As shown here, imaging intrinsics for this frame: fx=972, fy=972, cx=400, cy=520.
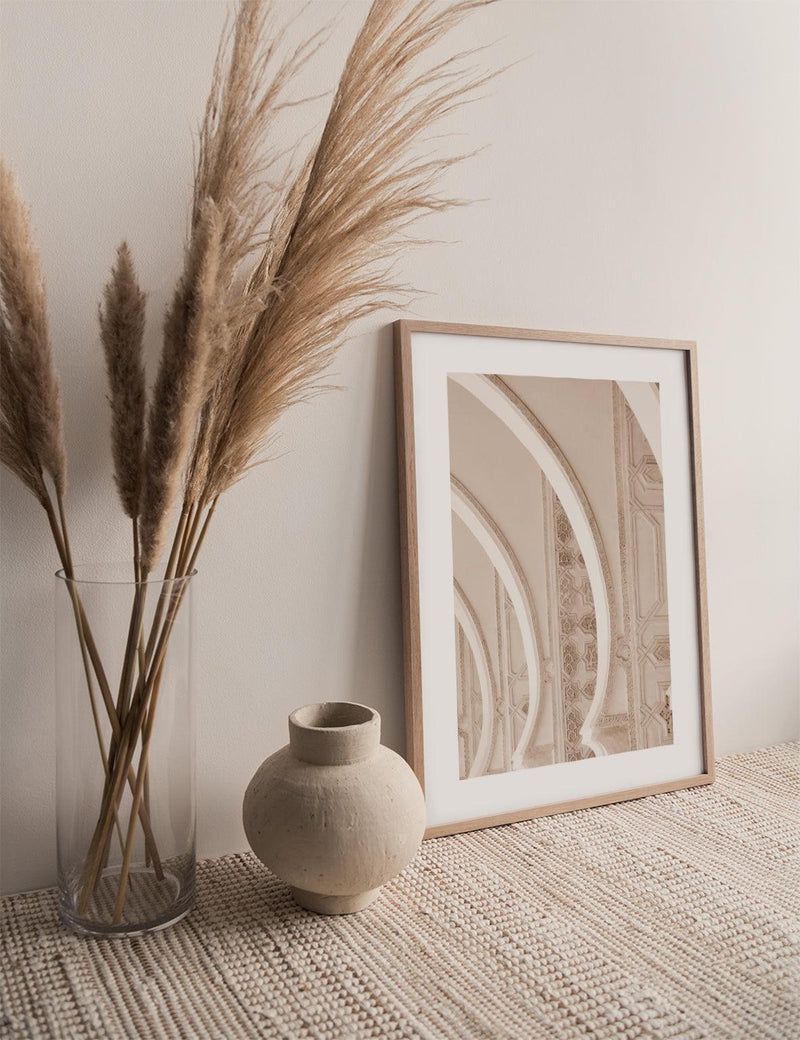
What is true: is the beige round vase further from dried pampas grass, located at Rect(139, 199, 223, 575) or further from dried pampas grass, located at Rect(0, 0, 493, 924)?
dried pampas grass, located at Rect(139, 199, 223, 575)

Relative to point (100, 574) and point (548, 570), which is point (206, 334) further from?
point (548, 570)

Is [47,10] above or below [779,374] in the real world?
above

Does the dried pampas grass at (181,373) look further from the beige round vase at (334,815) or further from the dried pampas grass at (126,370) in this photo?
the beige round vase at (334,815)

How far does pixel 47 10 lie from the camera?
4.00 ft

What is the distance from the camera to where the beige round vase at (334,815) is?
1127 mm

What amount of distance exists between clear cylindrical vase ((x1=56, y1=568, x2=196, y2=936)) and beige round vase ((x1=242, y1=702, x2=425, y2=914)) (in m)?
0.11

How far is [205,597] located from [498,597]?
442mm

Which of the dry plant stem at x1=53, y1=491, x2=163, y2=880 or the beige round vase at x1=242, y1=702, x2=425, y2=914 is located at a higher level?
the dry plant stem at x1=53, y1=491, x2=163, y2=880

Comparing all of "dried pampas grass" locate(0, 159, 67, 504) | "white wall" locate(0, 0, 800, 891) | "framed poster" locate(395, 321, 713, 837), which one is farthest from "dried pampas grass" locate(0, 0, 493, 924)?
"framed poster" locate(395, 321, 713, 837)

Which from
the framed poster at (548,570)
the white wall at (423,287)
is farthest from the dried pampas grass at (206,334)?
the framed poster at (548,570)

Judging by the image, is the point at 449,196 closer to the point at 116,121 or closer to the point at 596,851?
the point at 116,121

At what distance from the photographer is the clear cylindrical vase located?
1.16 m

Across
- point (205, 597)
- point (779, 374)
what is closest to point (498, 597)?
point (205, 597)

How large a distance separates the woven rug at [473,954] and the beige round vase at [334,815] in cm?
7
